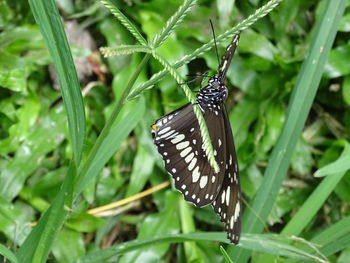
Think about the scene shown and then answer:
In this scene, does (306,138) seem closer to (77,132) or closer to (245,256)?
(245,256)

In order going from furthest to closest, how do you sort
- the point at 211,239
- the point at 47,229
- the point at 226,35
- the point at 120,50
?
the point at 211,239 < the point at 47,229 < the point at 226,35 < the point at 120,50

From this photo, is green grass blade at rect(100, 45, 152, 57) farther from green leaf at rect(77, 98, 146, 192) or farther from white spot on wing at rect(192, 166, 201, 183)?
white spot on wing at rect(192, 166, 201, 183)

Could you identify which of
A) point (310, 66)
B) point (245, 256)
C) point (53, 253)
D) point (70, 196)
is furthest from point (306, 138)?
point (70, 196)

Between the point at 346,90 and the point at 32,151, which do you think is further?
the point at 346,90

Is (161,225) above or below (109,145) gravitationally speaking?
below

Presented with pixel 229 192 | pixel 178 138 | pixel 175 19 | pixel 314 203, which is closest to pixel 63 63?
pixel 175 19

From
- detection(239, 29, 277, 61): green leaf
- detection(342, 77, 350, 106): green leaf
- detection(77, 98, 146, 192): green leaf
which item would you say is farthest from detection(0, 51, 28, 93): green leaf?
detection(342, 77, 350, 106): green leaf

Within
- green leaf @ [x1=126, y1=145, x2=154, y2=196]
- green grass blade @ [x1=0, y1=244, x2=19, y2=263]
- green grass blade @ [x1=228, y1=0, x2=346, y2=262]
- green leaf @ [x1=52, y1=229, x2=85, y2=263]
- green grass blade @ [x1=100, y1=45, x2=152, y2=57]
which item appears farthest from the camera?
green leaf @ [x1=126, y1=145, x2=154, y2=196]

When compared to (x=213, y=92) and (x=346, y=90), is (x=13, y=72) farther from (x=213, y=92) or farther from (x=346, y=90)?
(x=346, y=90)
